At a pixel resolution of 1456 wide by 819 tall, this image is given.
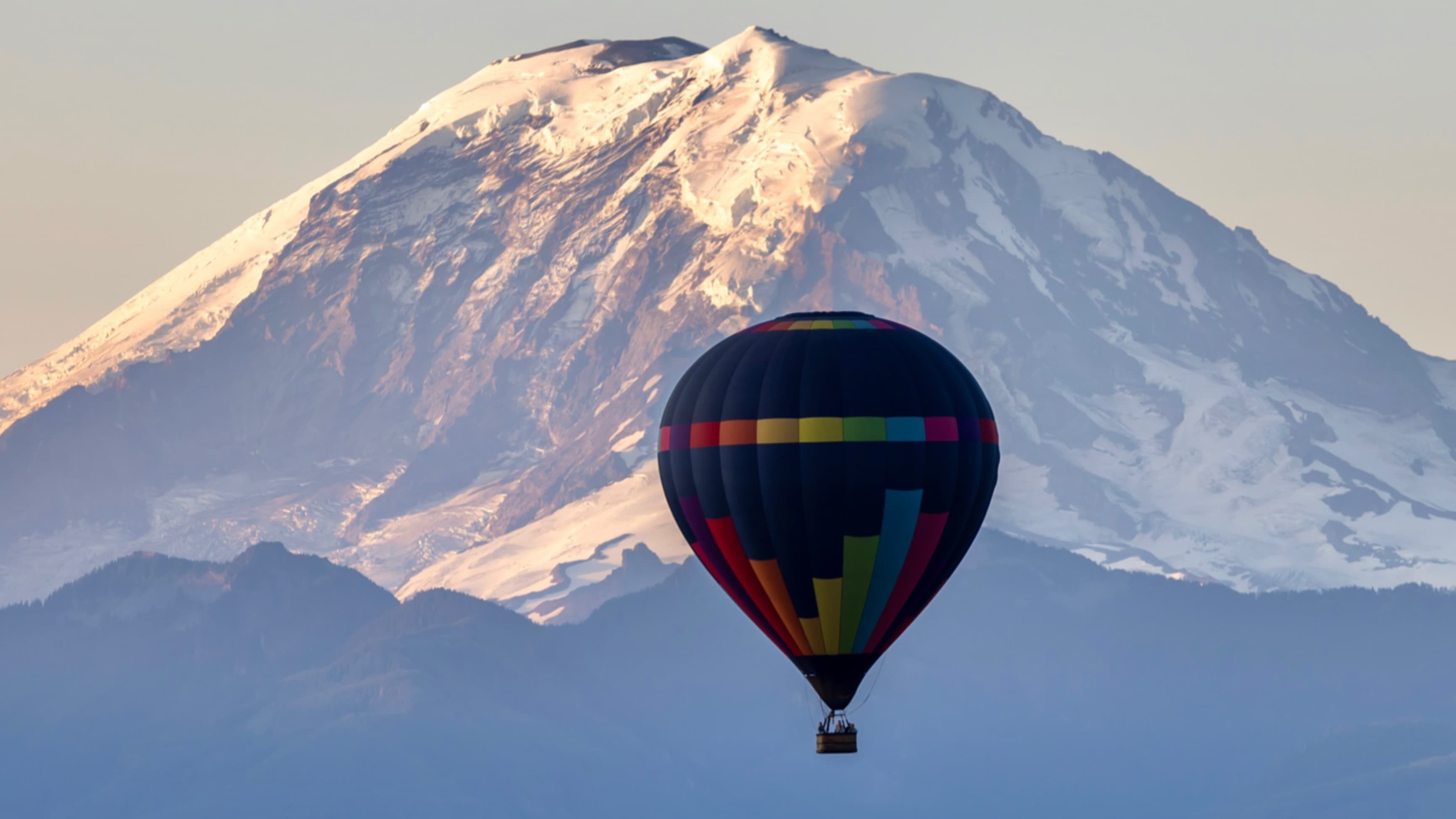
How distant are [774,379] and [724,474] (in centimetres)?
344

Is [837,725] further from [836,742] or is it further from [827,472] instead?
[827,472]

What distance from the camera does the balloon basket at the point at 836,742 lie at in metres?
90.2

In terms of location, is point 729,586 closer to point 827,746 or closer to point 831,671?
point 831,671

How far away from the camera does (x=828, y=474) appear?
97125 millimetres

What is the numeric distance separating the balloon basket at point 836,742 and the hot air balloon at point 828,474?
4.27 meters

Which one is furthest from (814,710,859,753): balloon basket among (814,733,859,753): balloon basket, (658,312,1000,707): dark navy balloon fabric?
(658,312,1000,707): dark navy balloon fabric

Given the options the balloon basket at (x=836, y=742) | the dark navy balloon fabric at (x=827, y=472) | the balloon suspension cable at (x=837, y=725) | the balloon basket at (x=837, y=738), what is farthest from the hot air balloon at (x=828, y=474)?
the balloon basket at (x=836, y=742)

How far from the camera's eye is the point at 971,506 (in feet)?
333

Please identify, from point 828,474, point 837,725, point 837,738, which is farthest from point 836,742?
point 828,474

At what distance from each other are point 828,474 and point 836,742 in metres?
10.0

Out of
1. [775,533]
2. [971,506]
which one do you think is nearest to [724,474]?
[775,533]

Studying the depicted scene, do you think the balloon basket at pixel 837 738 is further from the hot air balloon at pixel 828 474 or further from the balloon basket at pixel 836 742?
the hot air balloon at pixel 828 474

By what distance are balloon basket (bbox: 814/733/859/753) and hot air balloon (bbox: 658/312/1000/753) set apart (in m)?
4.27

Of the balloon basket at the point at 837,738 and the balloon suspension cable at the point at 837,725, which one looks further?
the balloon suspension cable at the point at 837,725
